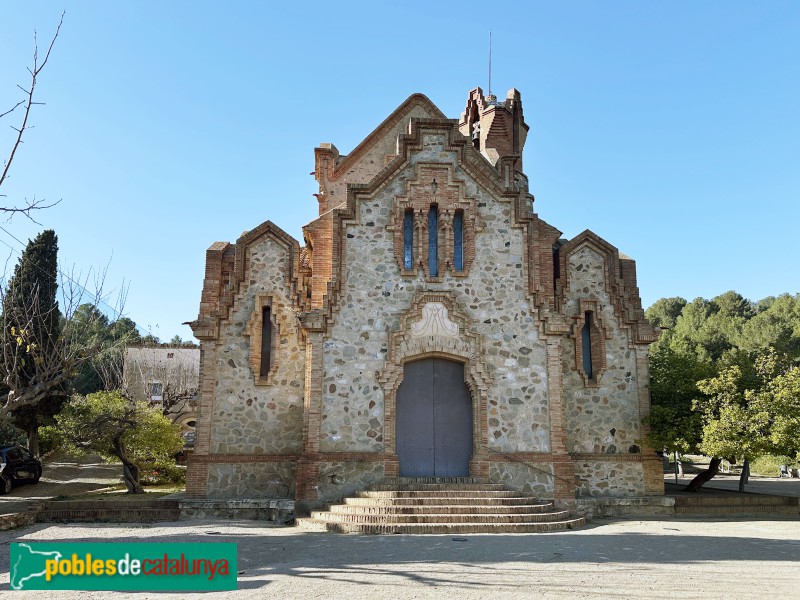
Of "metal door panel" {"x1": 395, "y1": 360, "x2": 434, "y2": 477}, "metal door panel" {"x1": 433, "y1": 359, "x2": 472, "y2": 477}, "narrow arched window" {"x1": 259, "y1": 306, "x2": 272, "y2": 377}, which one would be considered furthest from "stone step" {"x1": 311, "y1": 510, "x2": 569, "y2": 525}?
"narrow arched window" {"x1": 259, "y1": 306, "x2": 272, "y2": 377}

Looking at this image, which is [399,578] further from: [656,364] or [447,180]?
[656,364]

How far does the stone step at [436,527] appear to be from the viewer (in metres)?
13.2

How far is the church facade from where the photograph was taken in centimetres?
1636

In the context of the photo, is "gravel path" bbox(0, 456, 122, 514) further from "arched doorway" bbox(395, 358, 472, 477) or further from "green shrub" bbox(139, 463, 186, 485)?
"arched doorway" bbox(395, 358, 472, 477)

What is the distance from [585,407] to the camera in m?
18.1

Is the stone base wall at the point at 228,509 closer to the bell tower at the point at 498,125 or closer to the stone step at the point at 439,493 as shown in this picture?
the stone step at the point at 439,493

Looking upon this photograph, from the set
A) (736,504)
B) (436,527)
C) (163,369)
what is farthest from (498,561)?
(163,369)

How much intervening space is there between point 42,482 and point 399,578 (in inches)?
823

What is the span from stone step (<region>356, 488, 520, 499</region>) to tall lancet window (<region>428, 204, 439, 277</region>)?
5.67 meters

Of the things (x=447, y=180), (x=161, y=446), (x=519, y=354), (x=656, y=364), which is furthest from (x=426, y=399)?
(x=161, y=446)

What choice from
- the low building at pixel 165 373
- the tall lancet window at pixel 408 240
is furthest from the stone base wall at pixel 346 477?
the low building at pixel 165 373

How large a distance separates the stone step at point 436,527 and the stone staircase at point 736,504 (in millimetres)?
5146

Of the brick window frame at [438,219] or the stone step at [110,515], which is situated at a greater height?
the brick window frame at [438,219]

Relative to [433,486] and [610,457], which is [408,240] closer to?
[433,486]
